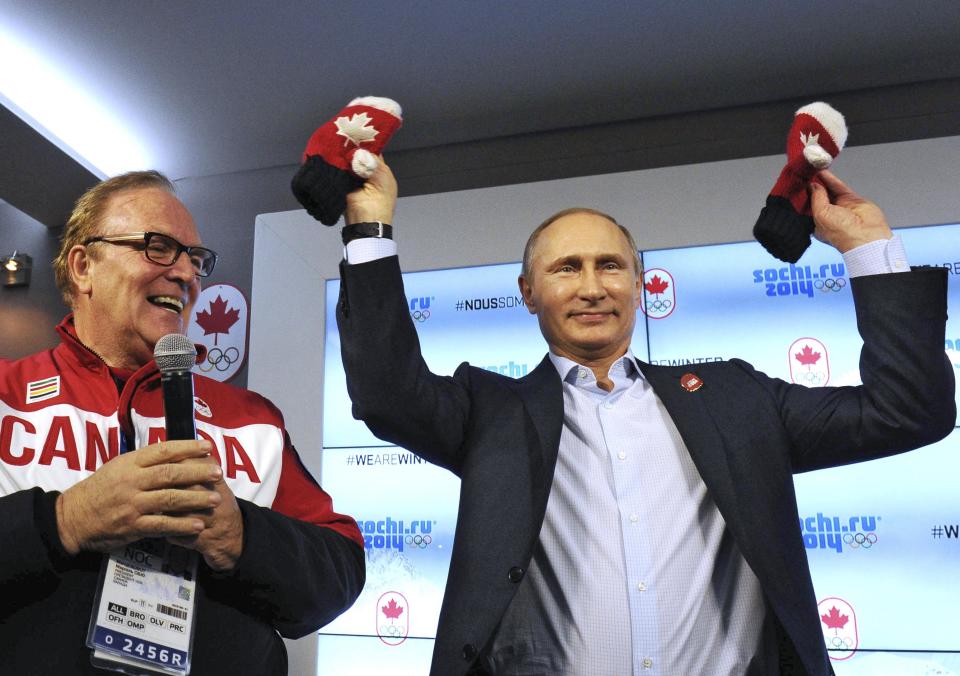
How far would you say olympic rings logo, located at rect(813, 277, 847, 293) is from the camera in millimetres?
2908

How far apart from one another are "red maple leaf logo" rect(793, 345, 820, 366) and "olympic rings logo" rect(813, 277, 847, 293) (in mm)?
222

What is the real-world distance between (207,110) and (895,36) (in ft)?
8.55

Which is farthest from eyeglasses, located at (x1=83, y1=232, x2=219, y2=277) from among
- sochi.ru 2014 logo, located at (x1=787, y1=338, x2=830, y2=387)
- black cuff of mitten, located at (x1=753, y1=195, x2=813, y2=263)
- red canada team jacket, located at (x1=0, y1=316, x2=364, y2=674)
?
sochi.ru 2014 logo, located at (x1=787, y1=338, x2=830, y2=387)

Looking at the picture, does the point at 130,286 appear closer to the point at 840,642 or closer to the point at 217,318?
the point at 217,318

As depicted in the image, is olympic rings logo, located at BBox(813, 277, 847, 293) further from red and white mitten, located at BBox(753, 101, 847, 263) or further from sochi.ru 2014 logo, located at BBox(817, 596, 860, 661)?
red and white mitten, located at BBox(753, 101, 847, 263)

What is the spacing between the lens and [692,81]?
3.16 meters

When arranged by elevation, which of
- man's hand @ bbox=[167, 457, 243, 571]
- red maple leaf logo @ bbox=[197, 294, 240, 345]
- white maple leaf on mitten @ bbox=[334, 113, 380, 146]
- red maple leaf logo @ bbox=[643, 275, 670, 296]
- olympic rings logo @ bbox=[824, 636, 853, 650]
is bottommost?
olympic rings logo @ bbox=[824, 636, 853, 650]

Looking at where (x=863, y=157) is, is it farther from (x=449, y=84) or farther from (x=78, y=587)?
(x=78, y=587)

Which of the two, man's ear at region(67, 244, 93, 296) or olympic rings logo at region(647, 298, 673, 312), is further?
olympic rings logo at region(647, 298, 673, 312)

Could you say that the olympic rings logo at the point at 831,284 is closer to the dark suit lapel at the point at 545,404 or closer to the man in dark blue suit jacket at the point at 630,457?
the man in dark blue suit jacket at the point at 630,457

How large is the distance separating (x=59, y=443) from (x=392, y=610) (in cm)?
186

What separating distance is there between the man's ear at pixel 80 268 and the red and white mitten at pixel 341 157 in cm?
47

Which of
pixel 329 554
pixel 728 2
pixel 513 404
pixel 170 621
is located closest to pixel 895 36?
pixel 728 2

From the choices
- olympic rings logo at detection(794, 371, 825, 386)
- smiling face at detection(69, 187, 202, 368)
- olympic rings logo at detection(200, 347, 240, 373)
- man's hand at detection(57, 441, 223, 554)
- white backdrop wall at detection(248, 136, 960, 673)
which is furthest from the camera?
Answer: olympic rings logo at detection(200, 347, 240, 373)
